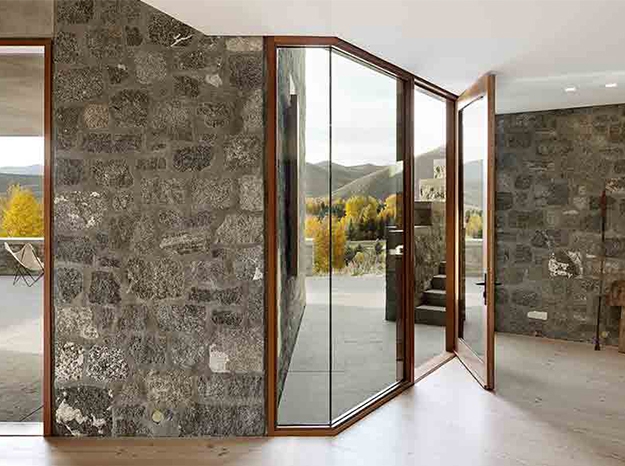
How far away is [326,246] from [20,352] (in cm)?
362

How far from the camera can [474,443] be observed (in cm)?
347

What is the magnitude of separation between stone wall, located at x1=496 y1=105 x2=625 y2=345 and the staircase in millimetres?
1475

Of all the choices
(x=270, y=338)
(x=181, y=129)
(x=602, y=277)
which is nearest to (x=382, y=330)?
(x=270, y=338)

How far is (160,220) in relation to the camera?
356cm

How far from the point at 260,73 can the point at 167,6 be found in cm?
74

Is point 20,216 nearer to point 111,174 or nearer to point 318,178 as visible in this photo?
point 111,174

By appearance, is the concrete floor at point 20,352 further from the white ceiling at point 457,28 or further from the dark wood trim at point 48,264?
the white ceiling at point 457,28

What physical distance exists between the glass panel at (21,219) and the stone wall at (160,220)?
17.4 inches

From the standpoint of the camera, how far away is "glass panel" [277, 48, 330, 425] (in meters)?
3.64

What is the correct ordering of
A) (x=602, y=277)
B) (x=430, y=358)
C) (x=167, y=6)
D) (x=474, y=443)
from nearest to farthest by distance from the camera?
(x=167, y=6) → (x=474, y=443) → (x=430, y=358) → (x=602, y=277)

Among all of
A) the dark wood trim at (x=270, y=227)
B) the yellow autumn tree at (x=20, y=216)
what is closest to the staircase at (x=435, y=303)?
the dark wood trim at (x=270, y=227)

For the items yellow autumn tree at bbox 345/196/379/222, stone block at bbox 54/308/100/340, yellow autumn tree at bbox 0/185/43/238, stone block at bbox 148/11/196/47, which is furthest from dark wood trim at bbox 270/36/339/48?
yellow autumn tree at bbox 0/185/43/238

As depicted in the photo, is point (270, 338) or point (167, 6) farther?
point (270, 338)

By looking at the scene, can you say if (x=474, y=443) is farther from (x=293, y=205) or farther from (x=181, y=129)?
(x=181, y=129)
